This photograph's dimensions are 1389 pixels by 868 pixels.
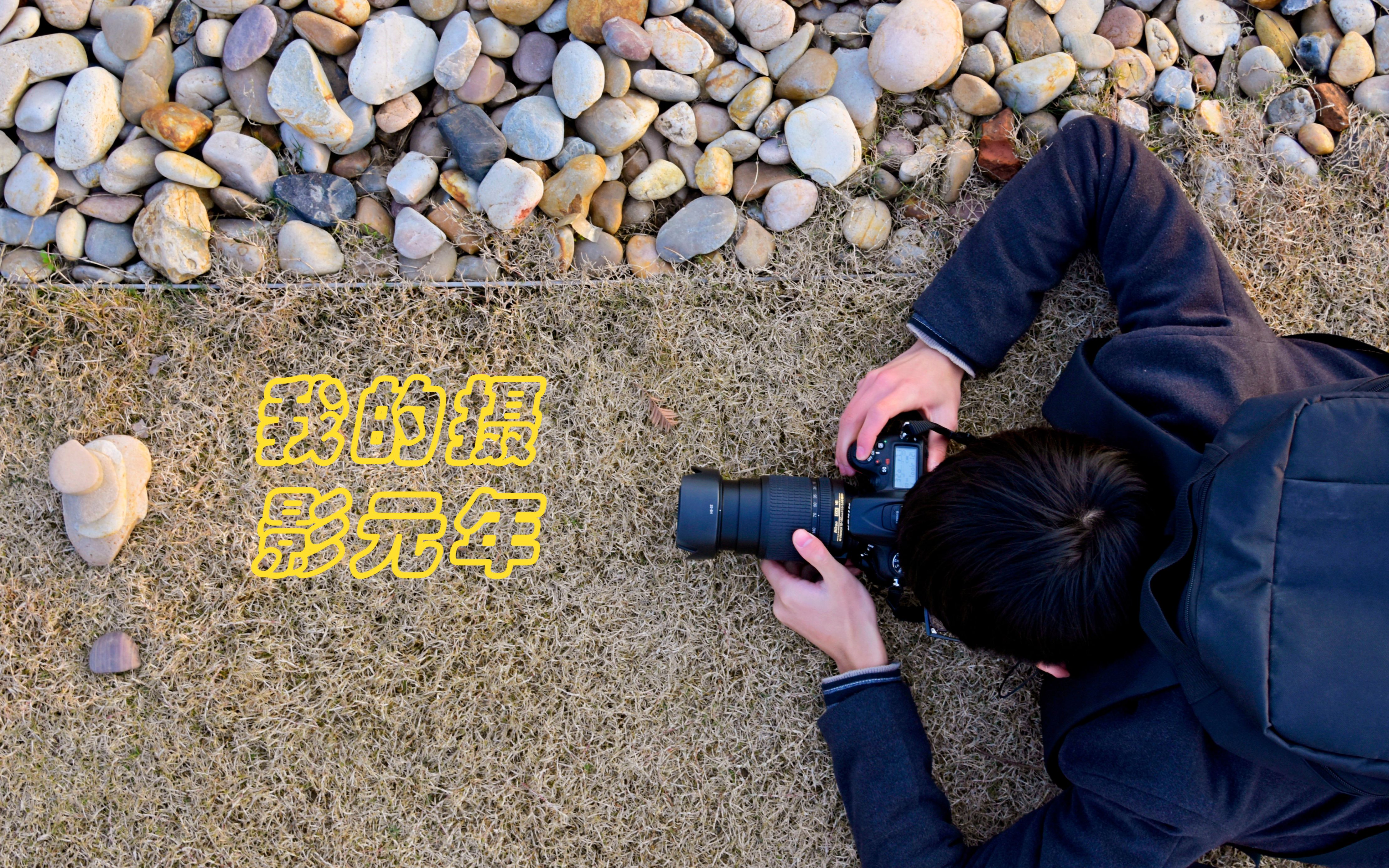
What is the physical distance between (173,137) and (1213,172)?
2.58 m

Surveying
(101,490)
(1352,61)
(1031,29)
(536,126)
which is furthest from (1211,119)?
(101,490)

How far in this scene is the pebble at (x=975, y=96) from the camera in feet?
7.09

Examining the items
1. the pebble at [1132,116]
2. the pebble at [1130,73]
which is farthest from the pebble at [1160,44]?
the pebble at [1132,116]

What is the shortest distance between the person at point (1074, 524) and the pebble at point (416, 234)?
1.10m

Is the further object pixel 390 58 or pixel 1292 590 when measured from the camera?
pixel 390 58

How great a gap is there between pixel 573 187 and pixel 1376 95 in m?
2.11

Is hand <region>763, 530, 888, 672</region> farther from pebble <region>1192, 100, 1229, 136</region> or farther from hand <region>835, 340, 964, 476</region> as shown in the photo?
pebble <region>1192, 100, 1229, 136</region>

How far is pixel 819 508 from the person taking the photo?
1819 mm

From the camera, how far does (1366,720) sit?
1215 mm

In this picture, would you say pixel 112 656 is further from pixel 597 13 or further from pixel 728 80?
pixel 728 80

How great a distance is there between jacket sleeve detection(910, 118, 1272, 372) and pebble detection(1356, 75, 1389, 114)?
2.22 ft

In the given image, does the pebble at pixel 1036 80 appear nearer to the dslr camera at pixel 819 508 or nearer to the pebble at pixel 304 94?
the dslr camera at pixel 819 508

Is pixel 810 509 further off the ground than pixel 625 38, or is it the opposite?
pixel 625 38

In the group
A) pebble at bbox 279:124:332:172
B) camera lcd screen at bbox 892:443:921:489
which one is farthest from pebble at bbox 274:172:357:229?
camera lcd screen at bbox 892:443:921:489
